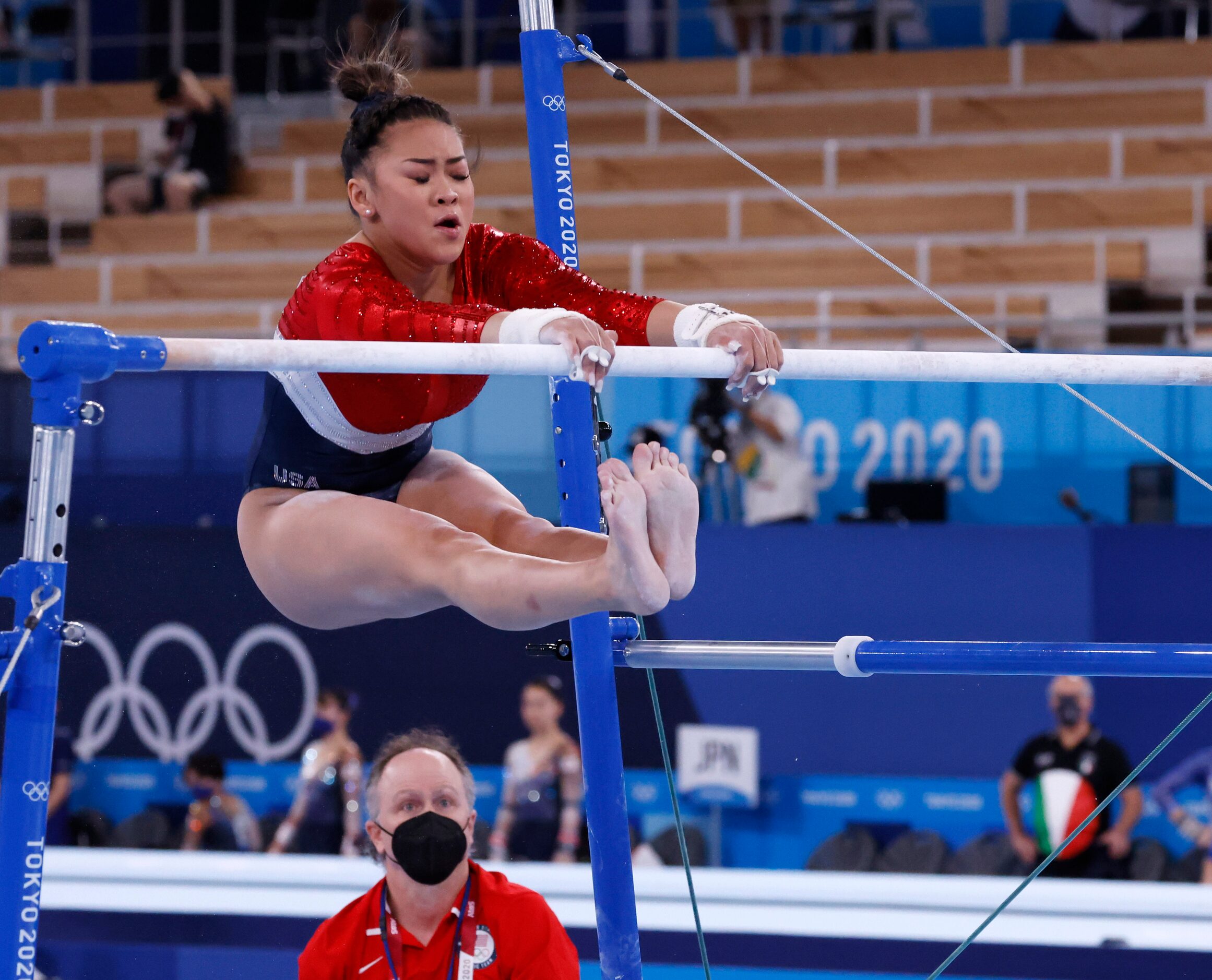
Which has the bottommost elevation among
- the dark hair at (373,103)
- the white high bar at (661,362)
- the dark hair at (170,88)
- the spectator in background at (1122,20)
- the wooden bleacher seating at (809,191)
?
the white high bar at (661,362)

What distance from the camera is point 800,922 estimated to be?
10.1 feet

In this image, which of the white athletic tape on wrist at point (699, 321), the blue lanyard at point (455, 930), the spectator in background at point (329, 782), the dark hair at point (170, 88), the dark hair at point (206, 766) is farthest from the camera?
the dark hair at point (170, 88)

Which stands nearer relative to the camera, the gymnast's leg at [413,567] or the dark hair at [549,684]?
the gymnast's leg at [413,567]

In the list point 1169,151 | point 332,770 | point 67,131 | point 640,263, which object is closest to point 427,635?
point 332,770

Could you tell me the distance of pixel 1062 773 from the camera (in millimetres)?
2852

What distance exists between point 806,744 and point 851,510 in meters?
1.02

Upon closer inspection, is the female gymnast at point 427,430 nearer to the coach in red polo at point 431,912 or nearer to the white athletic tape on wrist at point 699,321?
the white athletic tape on wrist at point 699,321

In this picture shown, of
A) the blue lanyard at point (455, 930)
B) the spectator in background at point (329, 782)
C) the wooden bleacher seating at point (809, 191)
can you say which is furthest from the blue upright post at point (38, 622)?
the wooden bleacher seating at point (809, 191)

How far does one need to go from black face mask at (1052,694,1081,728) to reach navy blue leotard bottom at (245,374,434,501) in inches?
55.3

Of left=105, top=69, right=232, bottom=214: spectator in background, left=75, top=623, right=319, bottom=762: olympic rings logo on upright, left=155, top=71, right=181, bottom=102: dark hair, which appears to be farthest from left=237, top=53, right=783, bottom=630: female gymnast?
left=105, top=69, right=232, bottom=214: spectator in background

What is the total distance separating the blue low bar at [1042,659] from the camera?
2217 millimetres

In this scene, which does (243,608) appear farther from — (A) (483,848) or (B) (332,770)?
(A) (483,848)

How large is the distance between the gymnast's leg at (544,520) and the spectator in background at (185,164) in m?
5.36

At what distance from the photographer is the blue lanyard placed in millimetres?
2561
